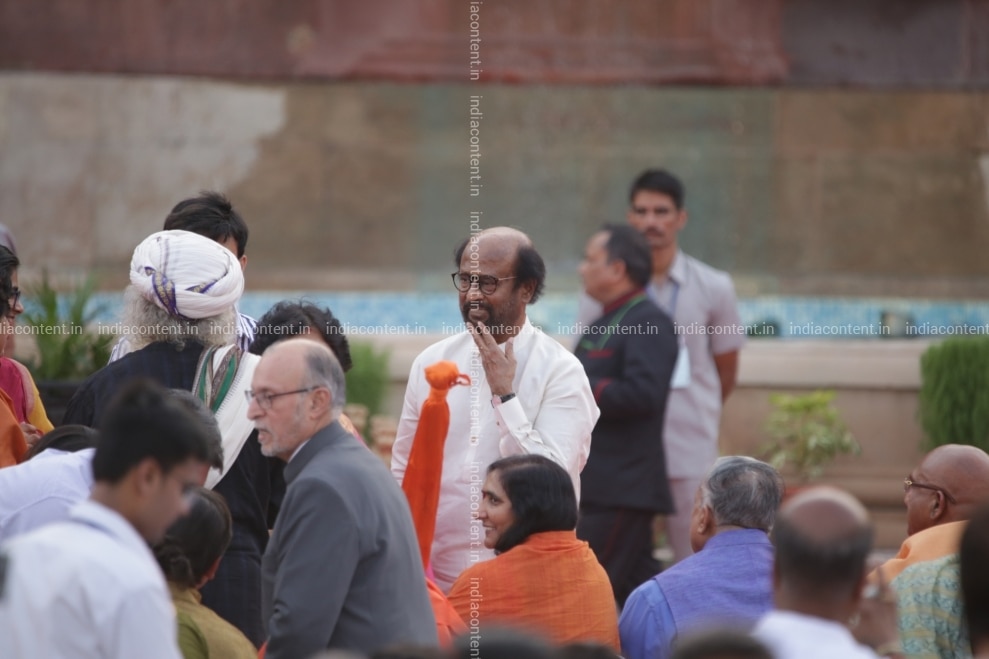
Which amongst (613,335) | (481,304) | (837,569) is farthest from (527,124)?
(837,569)

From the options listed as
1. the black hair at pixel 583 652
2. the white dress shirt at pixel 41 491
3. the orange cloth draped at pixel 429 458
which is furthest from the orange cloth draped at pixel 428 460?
the black hair at pixel 583 652

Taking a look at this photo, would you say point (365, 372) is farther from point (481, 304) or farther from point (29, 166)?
point (481, 304)

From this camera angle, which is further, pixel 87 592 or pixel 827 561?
pixel 827 561

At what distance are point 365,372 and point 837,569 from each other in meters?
6.60

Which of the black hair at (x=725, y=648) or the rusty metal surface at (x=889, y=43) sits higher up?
the rusty metal surface at (x=889, y=43)

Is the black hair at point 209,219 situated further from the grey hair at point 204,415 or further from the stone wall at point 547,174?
the stone wall at point 547,174

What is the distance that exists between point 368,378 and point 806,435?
2.68 meters

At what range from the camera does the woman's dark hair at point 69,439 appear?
400cm

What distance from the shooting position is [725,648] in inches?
106

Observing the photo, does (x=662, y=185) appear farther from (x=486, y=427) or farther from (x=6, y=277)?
(x=6, y=277)

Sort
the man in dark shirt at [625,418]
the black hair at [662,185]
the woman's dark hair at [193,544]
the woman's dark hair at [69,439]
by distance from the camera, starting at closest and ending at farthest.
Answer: the woman's dark hair at [193,544] → the woman's dark hair at [69,439] → the man in dark shirt at [625,418] → the black hair at [662,185]

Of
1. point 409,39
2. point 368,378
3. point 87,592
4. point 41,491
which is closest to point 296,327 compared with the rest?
point 41,491

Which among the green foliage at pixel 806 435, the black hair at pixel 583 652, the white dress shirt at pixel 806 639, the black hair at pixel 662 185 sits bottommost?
the green foliage at pixel 806 435

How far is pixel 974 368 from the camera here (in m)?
9.16
